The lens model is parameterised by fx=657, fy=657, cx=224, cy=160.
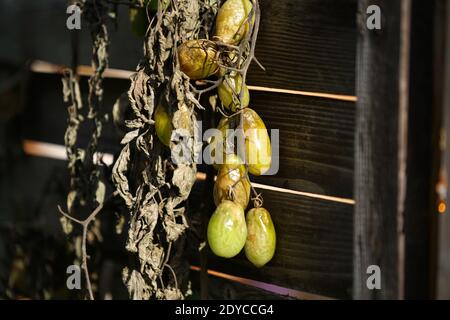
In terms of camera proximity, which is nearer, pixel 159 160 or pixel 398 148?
pixel 159 160

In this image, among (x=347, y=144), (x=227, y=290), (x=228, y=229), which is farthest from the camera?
(x=227, y=290)

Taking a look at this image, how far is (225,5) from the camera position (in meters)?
1.38

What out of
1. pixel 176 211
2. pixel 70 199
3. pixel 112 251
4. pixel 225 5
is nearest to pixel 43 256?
pixel 112 251

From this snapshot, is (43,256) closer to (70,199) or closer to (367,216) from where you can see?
(70,199)

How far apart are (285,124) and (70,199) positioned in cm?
62

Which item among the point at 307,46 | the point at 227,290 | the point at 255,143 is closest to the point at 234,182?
the point at 255,143

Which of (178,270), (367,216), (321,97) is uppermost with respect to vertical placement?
(321,97)

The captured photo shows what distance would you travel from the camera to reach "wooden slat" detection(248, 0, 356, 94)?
4.68ft

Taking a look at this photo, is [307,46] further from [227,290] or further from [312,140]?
[227,290]

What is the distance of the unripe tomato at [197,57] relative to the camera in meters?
1.33

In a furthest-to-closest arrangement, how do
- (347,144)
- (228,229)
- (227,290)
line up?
(227,290)
(347,144)
(228,229)

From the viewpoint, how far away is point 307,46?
4.80ft

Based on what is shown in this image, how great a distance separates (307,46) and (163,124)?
0.37 m

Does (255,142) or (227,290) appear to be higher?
(255,142)
